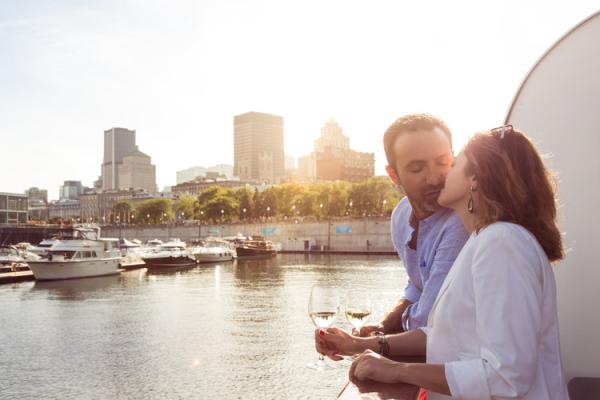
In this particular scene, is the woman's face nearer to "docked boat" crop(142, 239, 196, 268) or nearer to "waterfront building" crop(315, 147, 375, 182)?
"docked boat" crop(142, 239, 196, 268)

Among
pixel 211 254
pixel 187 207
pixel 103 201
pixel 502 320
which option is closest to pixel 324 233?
pixel 211 254

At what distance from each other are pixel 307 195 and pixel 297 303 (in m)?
77.9

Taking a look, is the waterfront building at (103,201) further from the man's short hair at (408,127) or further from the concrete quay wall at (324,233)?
the man's short hair at (408,127)

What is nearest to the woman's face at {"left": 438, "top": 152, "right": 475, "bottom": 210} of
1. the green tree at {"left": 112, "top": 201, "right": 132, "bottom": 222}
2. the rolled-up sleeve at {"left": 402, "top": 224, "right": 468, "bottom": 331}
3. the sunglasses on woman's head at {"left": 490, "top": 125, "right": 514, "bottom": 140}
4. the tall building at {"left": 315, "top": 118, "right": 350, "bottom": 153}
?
the sunglasses on woman's head at {"left": 490, "top": 125, "right": 514, "bottom": 140}

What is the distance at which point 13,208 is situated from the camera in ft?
383

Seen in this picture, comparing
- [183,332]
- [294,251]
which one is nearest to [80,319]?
[183,332]

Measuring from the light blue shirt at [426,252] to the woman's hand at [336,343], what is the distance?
36cm

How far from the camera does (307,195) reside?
103 metres

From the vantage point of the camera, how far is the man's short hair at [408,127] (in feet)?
8.64

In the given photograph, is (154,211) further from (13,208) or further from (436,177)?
(436,177)

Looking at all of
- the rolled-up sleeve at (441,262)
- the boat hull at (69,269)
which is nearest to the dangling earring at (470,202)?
the rolled-up sleeve at (441,262)

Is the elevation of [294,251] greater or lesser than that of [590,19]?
lesser

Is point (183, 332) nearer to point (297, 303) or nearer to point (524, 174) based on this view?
point (297, 303)

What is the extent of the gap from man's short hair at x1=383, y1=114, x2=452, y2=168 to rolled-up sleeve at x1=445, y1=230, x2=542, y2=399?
3.19 ft
